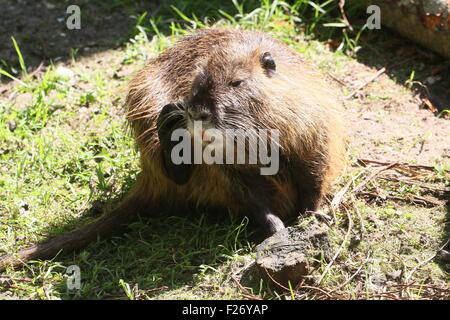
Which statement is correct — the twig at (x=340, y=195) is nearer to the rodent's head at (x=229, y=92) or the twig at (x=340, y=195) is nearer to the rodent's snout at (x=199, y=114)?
the rodent's head at (x=229, y=92)

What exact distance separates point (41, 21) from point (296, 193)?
347 cm

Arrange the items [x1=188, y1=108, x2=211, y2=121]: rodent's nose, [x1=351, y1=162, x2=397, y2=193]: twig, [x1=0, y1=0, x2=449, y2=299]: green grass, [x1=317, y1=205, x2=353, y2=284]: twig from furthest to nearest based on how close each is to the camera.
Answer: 1. [x1=351, y1=162, x2=397, y2=193]: twig
2. [x1=0, y1=0, x2=449, y2=299]: green grass
3. [x1=317, y1=205, x2=353, y2=284]: twig
4. [x1=188, y1=108, x2=211, y2=121]: rodent's nose

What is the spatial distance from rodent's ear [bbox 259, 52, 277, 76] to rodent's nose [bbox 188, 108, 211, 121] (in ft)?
1.66

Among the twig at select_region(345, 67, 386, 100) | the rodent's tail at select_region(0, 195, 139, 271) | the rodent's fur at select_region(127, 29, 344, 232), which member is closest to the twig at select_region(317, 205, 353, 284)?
the rodent's fur at select_region(127, 29, 344, 232)

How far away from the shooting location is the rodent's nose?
11.4 ft

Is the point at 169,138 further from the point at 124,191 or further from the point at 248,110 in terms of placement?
the point at 124,191

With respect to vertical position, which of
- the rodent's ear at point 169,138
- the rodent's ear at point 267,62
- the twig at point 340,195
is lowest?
the twig at point 340,195

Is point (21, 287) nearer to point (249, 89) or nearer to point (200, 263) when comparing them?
point (200, 263)

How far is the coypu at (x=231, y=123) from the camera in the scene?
143 inches

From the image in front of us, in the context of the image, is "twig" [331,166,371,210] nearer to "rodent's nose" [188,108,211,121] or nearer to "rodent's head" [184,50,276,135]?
"rodent's head" [184,50,276,135]

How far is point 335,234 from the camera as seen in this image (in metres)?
3.92

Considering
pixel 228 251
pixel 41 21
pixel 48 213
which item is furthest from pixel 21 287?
pixel 41 21

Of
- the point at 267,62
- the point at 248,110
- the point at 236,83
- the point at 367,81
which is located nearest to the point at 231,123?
the point at 248,110

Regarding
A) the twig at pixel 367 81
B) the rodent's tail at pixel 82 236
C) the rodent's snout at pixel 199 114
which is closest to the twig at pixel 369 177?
the twig at pixel 367 81
